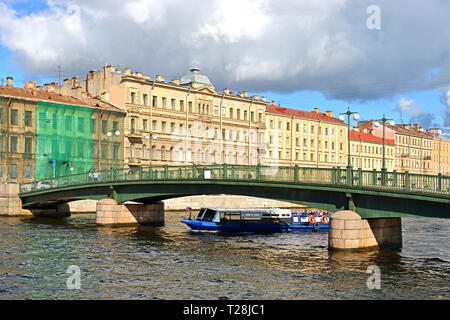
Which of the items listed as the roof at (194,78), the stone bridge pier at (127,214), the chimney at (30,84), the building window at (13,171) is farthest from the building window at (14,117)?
the roof at (194,78)

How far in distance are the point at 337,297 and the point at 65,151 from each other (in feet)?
163

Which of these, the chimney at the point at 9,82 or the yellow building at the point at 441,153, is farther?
the yellow building at the point at 441,153

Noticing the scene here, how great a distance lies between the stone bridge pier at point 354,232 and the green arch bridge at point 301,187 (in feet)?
2.56

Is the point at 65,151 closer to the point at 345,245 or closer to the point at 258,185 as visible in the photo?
the point at 258,185

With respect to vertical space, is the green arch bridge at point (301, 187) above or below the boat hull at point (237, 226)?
above

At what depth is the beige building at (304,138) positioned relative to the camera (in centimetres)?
8475

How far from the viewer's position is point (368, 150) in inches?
3984

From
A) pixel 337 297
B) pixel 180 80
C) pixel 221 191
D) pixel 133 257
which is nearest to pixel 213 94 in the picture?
pixel 180 80

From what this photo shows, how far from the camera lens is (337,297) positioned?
1934 cm

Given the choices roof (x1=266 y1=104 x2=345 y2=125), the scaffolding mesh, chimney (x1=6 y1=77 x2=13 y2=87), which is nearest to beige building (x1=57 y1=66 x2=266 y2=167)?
roof (x1=266 y1=104 x2=345 y2=125)

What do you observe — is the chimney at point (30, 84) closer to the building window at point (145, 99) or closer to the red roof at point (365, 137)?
the building window at point (145, 99)

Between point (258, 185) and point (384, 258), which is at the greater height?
point (258, 185)

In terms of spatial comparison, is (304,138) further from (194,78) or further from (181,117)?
(181,117)

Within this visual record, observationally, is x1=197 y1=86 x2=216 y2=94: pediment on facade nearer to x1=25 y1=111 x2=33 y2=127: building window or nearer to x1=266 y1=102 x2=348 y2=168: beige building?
x1=266 y1=102 x2=348 y2=168: beige building
